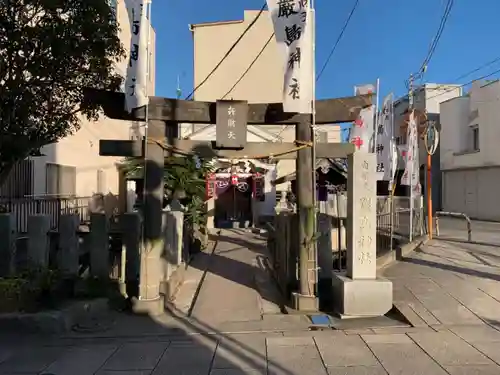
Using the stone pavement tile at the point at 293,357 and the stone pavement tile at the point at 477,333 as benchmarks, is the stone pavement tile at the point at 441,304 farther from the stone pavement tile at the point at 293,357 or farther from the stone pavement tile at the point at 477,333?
the stone pavement tile at the point at 293,357

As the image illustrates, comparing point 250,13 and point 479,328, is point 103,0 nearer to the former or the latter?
point 479,328

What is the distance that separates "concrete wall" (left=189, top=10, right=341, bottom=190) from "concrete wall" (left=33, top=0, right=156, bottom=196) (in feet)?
28.7

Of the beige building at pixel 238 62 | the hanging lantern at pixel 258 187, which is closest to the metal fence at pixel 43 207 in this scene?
the hanging lantern at pixel 258 187

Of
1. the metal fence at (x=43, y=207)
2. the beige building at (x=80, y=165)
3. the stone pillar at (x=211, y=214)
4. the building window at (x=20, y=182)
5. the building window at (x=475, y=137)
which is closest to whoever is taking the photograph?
the metal fence at (x=43, y=207)

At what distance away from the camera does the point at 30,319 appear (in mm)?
6199

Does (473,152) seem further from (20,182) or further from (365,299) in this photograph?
(20,182)

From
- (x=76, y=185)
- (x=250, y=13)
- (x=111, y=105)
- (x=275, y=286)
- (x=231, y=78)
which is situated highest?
(x=250, y=13)

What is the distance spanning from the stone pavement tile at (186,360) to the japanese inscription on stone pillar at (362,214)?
286 cm

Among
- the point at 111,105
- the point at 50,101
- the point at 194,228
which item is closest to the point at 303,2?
the point at 111,105

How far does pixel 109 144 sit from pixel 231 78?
992 inches

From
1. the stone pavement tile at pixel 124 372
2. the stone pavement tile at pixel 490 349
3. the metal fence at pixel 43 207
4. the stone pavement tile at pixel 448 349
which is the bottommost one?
the stone pavement tile at pixel 124 372

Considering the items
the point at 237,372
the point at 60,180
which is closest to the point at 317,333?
the point at 237,372

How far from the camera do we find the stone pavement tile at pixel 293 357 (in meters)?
4.89

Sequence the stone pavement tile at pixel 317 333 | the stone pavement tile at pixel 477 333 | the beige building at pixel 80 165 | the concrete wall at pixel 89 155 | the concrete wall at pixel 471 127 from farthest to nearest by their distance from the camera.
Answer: the concrete wall at pixel 471 127, the concrete wall at pixel 89 155, the beige building at pixel 80 165, the stone pavement tile at pixel 317 333, the stone pavement tile at pixel 477 333
